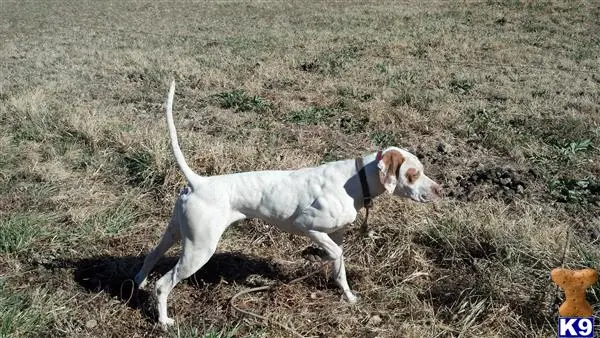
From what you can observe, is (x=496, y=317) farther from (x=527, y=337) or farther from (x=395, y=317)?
(x=395, y=317)

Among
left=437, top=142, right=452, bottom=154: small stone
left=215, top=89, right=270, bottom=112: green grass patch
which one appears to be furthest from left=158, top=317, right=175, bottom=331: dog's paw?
left=215, top=89, right=270, bottom=112: green grass patch

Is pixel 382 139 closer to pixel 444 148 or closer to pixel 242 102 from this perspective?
pixel 444 148

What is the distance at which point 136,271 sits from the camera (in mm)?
4477

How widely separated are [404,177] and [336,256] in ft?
2.39

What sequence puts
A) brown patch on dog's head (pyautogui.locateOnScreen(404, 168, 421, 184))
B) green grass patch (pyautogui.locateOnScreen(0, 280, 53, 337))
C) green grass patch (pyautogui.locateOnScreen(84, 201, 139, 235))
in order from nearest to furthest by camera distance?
green grass patch (pyautogui.locateOnScreen(0, 280, 53, 337)) → brown patch on dog's head (pyautogui.locateOnScreen(404, 168, 421, 184)) → green grass patch (pyautogui.locateOnScreen(84, 201, 139, 235))

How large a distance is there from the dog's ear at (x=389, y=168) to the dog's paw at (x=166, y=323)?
174 centimetres

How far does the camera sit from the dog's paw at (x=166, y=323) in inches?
148

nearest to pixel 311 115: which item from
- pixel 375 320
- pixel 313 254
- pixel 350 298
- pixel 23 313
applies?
pixel 313 254

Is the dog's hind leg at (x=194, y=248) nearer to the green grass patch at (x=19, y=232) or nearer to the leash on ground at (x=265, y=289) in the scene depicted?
the leash on ground at (x=265, y=289)

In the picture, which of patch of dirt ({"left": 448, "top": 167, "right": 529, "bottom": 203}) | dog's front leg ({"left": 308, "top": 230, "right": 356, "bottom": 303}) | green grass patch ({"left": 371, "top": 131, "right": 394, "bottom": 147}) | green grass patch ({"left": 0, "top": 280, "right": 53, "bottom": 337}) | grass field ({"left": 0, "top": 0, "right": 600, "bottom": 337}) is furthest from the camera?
green grass patch ({"left": 371, "top": 131, "right": 394, "bottom": 147})

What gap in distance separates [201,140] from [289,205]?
327 centimetres

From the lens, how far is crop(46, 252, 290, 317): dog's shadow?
4258 millimetres

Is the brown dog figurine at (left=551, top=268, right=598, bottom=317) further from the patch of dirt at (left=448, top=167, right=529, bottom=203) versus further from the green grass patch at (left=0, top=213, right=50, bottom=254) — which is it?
the green grass patch at (left=0, top=213, right=50, bottom=254)

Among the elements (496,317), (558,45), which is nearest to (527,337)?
(496,317)
